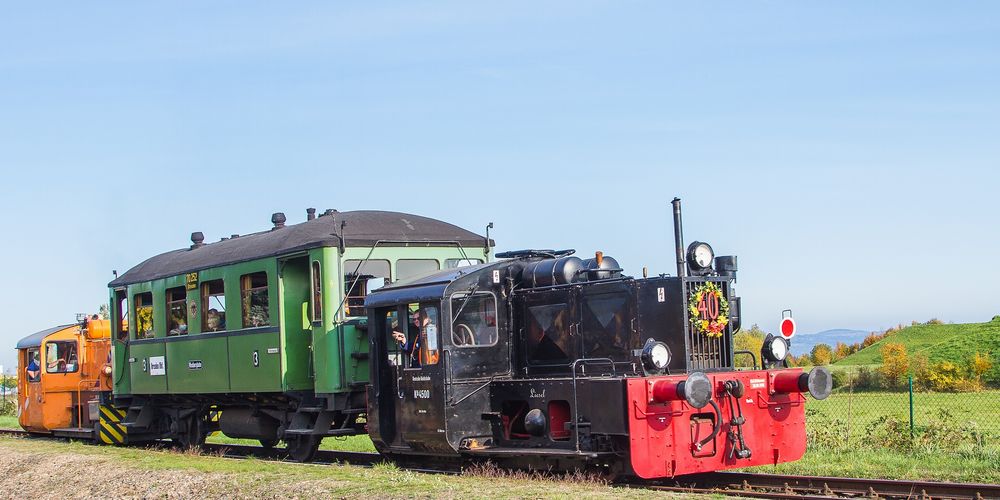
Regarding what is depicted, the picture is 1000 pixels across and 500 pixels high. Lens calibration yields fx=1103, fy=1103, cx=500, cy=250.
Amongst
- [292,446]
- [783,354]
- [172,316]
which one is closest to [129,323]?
[172,316]

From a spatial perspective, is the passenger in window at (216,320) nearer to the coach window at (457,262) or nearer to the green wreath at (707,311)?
the coach window at (457,262)

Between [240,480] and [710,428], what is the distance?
5536mm

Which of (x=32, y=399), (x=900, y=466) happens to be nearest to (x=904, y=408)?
(x=900, y=466)

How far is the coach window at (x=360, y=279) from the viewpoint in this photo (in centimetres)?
1585

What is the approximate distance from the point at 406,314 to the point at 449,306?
0.88 meters

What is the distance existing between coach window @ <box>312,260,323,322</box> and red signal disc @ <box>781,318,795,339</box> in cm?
635

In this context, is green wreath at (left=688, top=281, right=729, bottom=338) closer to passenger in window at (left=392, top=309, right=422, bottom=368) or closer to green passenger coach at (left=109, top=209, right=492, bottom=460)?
passenger in window at (left=392, top=309, right=422, bottom=368)

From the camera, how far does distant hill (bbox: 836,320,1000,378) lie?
108ft

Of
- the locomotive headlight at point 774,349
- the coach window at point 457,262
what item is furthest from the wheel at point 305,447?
the locomotive headlight at point 774,349

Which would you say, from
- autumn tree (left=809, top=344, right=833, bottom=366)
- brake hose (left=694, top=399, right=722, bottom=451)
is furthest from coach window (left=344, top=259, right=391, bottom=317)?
autumn tree (left=809, top=344, right=833, bottom=366)

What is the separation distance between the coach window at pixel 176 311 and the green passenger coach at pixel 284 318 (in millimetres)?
24

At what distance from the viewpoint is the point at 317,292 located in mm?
15773

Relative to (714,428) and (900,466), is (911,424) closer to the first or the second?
(900,466)

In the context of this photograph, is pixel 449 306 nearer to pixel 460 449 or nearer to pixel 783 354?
pixel 460 449
